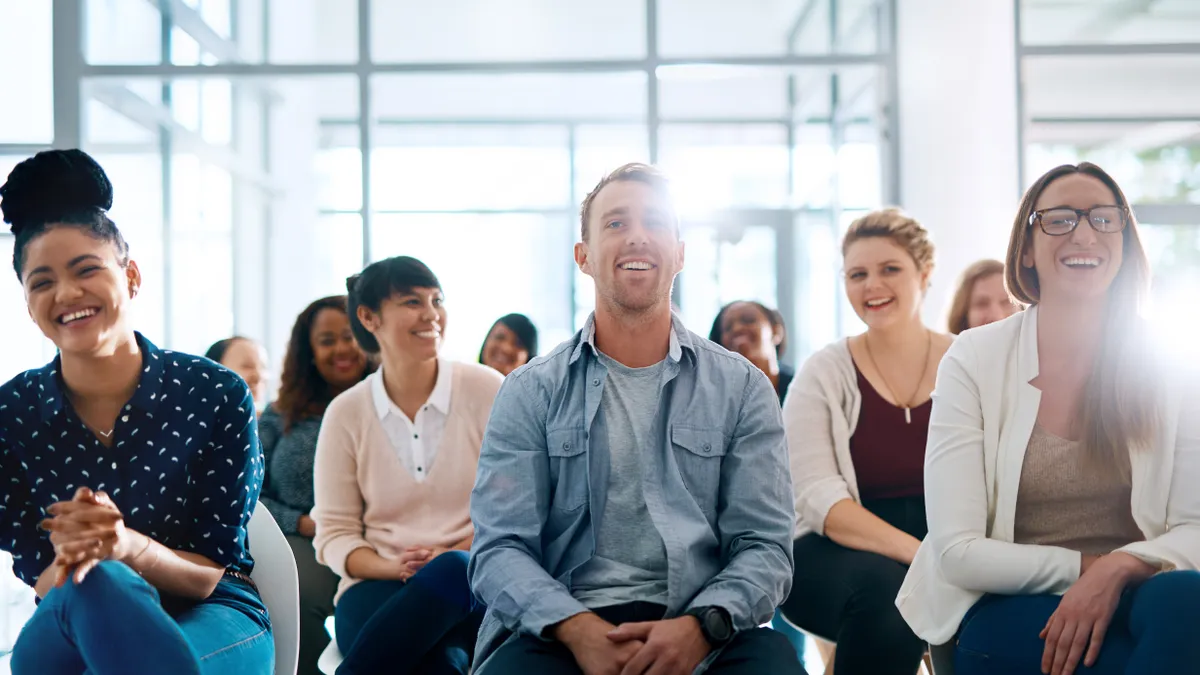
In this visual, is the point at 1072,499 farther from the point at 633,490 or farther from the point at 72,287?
the point at 72,287

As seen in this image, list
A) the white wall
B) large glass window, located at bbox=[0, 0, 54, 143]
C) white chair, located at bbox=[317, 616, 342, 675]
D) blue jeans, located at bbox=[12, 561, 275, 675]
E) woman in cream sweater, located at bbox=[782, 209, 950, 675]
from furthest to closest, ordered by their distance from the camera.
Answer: the white wall, large glass window, located at bbox=[0, 0, 54, 143], woman in cream sweater, located at bbox=[782, 209, 950, 675], white chair, located at bbox=[317, 616, 342, 675], blue jeans, located at bbox=[12, 561, 275, 675]

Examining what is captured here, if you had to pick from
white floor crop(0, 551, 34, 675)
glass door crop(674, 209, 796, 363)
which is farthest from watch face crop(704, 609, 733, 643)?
glass door crop(674, 209, 796, 363)

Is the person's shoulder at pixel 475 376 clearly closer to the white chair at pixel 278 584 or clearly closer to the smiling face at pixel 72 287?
the white chair at pixel 278 584

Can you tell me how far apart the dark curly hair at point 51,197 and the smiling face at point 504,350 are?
8.20ft

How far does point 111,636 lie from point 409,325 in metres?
1.36

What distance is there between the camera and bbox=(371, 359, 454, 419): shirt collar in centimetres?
266

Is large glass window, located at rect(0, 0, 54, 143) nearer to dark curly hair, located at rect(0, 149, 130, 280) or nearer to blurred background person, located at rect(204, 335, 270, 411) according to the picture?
blurred background person, located at rect(204, 335, 270, 411)

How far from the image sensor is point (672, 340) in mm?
1910

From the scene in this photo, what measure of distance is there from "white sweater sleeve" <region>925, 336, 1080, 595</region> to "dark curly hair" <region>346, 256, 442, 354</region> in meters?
1.42

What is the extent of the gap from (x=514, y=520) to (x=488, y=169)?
5.52 meters

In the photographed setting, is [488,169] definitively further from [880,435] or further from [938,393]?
[938,393]

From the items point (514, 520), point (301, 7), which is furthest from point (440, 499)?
point (301, 7)

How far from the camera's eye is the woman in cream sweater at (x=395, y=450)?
251 centimetres

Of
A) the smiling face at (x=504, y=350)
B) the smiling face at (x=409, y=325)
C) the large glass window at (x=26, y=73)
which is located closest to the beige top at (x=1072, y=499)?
the smiling face at (x=409, y=325)
